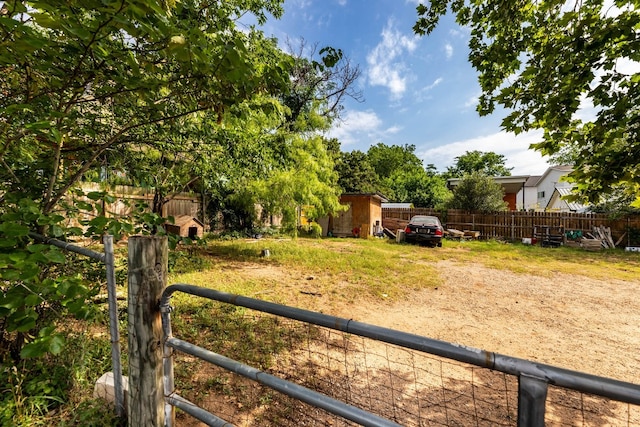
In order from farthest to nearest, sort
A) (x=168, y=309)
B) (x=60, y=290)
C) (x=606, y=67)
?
(x=606, y=67)
(x=168, y=309)
(x=60, y=290)

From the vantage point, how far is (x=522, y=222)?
15.6 m

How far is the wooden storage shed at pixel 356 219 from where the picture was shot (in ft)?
52.5

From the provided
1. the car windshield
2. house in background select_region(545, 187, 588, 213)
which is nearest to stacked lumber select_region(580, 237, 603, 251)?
house in background select_region(545, 187, 588, 213)

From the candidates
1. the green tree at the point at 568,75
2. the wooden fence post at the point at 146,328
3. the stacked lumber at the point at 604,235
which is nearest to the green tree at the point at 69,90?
the wooden fence post at the point at 146,328

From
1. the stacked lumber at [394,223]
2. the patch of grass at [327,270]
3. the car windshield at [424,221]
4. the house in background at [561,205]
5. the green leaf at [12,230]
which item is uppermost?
the house in background at [561,205]

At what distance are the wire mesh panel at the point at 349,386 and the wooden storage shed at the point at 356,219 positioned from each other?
12.4m

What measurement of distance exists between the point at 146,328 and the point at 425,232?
13.0 m

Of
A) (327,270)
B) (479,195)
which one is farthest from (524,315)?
(479,195)

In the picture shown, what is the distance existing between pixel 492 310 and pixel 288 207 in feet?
21.3

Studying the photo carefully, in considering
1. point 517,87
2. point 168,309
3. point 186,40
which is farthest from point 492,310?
point 186,40

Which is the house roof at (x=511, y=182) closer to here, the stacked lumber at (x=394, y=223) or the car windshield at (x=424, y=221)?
the stacked lumber at (x=394, y=223)

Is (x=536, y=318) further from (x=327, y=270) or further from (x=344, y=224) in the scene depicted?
(x=344, y=224)

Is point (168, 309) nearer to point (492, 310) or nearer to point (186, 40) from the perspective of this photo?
point (186, 40)

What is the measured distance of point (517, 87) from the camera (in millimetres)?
3068
